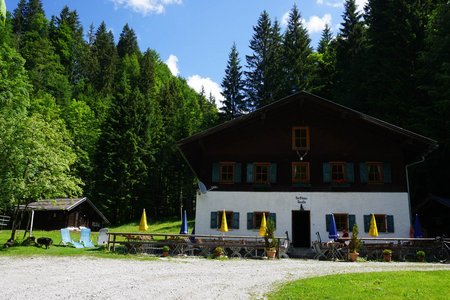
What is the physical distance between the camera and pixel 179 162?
1832 inches

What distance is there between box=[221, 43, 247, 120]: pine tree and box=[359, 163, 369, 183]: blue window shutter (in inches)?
922

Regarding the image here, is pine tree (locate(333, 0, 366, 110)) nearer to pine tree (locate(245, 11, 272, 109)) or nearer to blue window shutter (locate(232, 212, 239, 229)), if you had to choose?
pine tree (locate(245, 11, 272, 109))

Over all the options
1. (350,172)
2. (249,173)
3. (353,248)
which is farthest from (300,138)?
(353,248)

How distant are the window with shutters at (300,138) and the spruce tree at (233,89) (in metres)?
21.5

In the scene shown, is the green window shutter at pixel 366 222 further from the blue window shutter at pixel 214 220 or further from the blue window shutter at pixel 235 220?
the blue window shutter at pixel 214 220

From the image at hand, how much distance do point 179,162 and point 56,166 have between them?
2575 centimetres

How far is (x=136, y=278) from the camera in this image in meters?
11.0

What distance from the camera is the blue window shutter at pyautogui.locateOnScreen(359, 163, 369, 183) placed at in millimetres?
22406

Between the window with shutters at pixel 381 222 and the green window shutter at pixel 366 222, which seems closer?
the green window shutter at pixel 366 222

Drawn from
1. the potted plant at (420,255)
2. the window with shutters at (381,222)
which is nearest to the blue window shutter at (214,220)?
the window with shutters at (381,222)

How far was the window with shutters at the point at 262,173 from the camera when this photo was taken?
23.0m

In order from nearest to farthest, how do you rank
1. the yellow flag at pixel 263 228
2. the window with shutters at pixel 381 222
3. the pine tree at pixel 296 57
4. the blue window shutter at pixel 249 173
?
the yellow flag at pixel 263 228 < the window with shutters at pixel 381 222 < the blue window shutter at pixel 249 173 < the pine tree at pixel 296 57

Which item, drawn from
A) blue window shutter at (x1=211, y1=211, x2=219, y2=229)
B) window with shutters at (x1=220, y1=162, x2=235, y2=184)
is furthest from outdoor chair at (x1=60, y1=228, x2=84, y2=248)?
window with shutters at (x1=220, y1=162, x2=235, y2=184)

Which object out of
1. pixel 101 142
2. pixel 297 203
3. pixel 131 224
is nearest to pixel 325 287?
pixel 297 203
